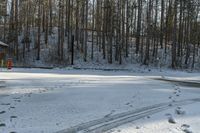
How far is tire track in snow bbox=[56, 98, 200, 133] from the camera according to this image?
34.6 ft

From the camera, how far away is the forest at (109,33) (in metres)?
52.2

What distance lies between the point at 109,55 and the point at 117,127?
4336cm

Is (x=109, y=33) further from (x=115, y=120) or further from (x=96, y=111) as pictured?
(x=115, y=120)

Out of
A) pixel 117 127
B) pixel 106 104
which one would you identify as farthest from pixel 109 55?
pixel 117 127

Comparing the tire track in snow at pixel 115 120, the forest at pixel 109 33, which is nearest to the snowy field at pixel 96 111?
the tire track in snow at pixel 115 120

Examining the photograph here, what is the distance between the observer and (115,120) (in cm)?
1181

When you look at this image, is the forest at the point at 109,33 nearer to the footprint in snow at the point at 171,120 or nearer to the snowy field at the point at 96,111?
the snowy field at the point at 96,111

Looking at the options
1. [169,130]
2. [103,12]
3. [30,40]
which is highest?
[103,12]

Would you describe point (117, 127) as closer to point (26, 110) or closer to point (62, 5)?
point (26, 110)

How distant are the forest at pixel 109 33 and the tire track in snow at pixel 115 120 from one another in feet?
112

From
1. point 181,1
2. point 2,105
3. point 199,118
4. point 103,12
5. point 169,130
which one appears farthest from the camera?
point 103,12

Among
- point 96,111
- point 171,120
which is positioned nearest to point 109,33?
point 96,111

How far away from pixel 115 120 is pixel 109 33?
4512 cm

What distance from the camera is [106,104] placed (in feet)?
48.3
